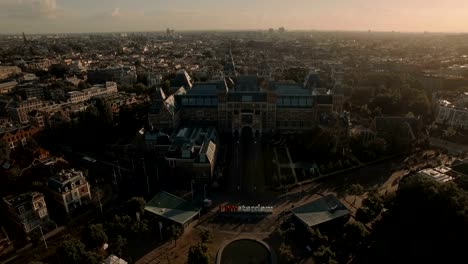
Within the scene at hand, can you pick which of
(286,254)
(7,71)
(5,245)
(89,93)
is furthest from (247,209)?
(7,71)

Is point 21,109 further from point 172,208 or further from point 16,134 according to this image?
point 172,208

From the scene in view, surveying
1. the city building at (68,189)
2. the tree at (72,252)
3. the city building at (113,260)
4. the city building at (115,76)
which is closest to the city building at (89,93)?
the city building at (115,76)

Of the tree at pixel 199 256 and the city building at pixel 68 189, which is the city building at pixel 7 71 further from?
the tree at pixel 199 256

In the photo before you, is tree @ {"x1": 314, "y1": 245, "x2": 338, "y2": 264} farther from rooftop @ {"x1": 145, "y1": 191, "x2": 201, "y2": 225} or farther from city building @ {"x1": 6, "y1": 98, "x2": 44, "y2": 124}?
city building @ {"x1": 6, "y1": 98, "x2": 44, "y2": 124}

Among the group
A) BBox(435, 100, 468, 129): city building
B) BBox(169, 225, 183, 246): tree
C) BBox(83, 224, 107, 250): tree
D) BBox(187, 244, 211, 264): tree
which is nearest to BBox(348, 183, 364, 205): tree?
BBox(187, 244, 211, 264): tree

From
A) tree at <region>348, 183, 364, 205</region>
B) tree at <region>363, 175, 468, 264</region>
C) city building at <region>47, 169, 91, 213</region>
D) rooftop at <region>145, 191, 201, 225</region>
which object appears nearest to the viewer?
tree at <region>363, 175, 468, 264</region>

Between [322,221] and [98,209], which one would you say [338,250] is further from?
[98,209]

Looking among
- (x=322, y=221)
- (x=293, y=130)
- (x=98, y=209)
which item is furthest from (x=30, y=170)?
(x=293, y=130)
